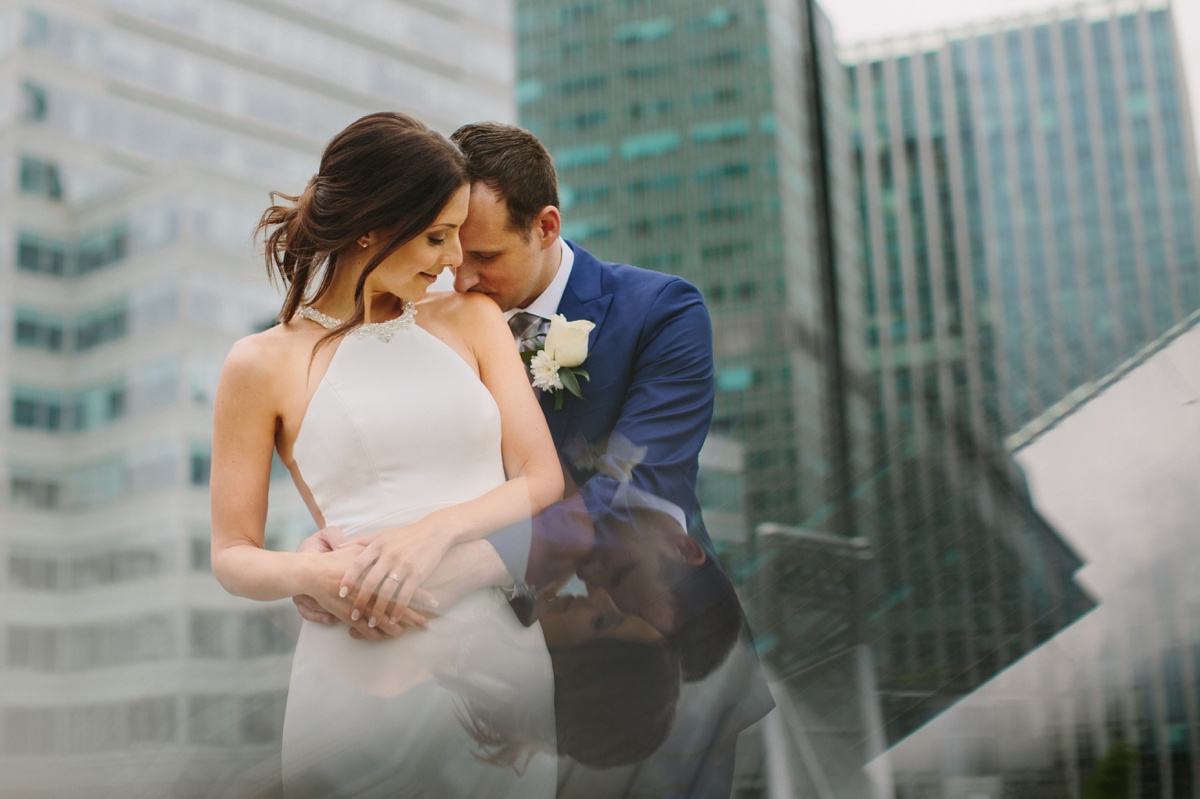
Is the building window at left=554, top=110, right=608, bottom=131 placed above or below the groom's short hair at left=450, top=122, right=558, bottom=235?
above

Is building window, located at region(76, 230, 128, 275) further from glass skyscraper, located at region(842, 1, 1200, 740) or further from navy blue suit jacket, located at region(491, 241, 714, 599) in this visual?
navy blue suit jacket, located at region(491, 241, 714, 599)

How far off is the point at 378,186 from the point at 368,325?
0.47 feet

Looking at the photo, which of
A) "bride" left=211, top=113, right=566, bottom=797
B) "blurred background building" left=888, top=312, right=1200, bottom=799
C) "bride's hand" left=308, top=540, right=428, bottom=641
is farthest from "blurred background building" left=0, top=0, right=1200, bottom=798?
"bride's hand" left=308, top=540, right=428, bottom=641

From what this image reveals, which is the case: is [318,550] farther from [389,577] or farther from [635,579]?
[635,579]

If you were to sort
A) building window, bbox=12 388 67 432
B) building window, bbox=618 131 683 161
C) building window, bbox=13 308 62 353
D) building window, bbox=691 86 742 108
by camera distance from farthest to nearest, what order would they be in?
building window, bbox=13 308 62 353 < building window, bbox=12 388 67 432 < building window, bbox=691 86 742 108 < building window, bbox=618 131 683 161

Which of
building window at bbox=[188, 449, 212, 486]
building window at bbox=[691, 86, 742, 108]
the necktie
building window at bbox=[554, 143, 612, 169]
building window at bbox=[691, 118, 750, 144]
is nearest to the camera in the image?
the necktie

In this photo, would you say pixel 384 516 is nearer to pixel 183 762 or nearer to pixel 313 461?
pixel 313 461

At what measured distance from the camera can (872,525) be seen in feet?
6.98

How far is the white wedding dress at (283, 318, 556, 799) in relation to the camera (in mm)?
892

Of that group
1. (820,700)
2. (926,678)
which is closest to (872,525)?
(926,678)

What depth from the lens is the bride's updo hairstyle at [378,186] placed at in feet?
3.12

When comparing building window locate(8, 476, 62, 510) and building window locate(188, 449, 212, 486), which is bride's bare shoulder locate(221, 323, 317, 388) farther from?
building window locate(8, 476, 62, 510)

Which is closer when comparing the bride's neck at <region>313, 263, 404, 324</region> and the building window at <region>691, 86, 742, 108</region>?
the bride's neck at <region>313, 263, 404, 324</region>

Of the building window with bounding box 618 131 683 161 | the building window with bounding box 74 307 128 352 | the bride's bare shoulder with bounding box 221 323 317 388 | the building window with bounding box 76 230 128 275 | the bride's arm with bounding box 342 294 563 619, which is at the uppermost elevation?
the building window with bounding box 618 131 683 161
